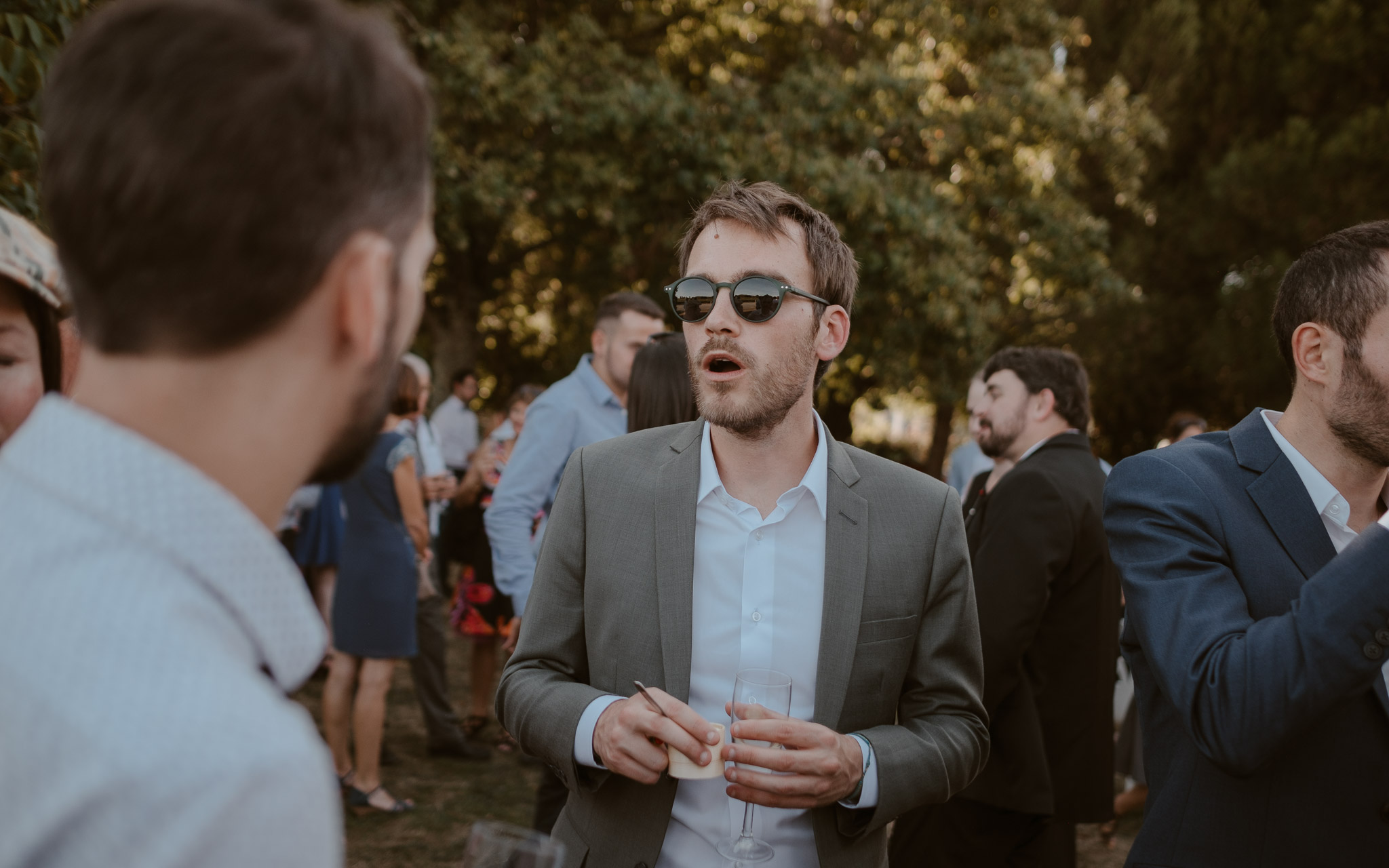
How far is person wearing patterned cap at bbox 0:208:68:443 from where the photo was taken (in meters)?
1.51

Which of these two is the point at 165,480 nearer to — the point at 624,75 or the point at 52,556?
the point at 52,556

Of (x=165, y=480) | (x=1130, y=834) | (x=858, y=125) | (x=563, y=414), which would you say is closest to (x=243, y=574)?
(x=165, y=480)

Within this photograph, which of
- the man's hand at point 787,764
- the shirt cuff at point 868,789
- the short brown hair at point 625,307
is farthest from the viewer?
the short brown hair at point 625,307

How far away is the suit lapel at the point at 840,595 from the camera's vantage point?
2055 mm

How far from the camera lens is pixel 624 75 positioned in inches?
432

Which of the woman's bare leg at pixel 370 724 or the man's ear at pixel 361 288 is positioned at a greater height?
the man's ear at pixel 361 288

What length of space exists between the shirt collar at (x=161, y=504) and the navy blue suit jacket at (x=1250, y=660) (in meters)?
1.71

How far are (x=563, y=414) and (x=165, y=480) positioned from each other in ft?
12.4

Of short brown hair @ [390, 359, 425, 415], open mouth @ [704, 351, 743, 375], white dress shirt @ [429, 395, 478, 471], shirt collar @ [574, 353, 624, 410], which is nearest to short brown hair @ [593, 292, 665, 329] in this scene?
shirt collar @ [574, 353, 624, 410]

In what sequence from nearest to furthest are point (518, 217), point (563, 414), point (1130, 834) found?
1. point (563, 414)
2. point (1130, 834)
3. point (518, 217)

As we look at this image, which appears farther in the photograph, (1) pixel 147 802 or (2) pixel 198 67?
(2) pixel 198 67

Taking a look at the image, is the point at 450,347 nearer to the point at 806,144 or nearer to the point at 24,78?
the point at 806,144

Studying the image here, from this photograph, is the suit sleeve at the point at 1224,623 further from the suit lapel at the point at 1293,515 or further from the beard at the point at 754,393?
the beard at the point at 754,393

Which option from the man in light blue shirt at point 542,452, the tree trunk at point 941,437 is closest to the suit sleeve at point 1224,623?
the man in light blue shirt at point 542,452
